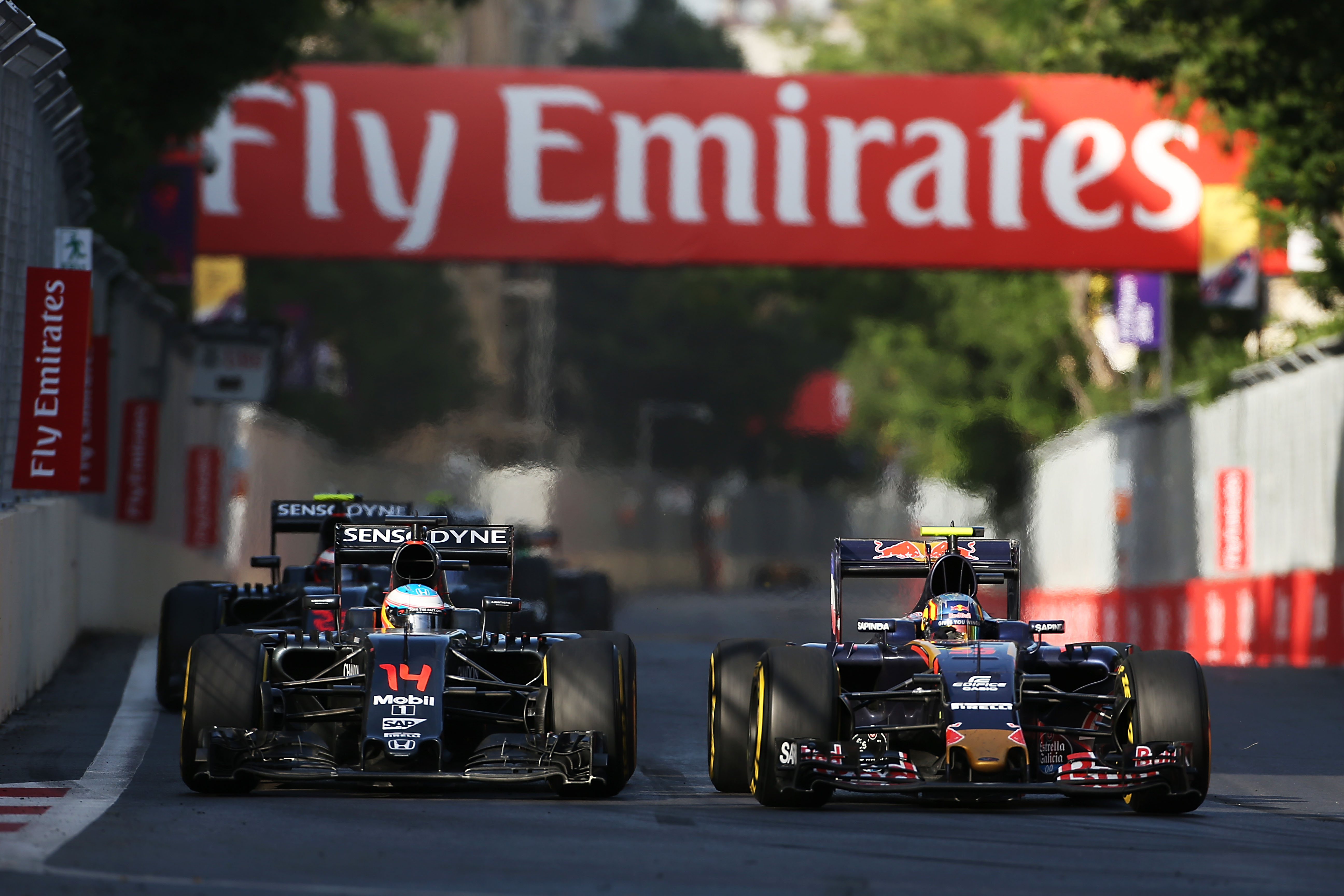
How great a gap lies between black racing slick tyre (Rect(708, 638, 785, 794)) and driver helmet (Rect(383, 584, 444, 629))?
144 centimetres

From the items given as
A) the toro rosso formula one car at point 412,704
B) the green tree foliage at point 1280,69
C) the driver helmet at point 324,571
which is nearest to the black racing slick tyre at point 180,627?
the driver helmet at point 324,571

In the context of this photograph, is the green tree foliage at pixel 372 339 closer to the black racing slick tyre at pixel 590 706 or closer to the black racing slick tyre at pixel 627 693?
the black racing slick tyre at pixel 627 693

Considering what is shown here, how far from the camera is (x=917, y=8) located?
174 ft

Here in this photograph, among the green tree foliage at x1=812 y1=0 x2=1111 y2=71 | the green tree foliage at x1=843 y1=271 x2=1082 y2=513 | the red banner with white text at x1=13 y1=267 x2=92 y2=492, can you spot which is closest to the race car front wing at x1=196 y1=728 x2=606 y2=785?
the red banner with white text at x1=13 y1=267 x2=92 y2=492

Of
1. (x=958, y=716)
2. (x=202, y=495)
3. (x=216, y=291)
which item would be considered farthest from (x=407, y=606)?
(x=202, y=495)

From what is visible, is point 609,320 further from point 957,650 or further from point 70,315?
point 957,650

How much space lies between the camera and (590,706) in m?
11.0

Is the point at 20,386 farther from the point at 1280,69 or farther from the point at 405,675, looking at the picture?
the point at 1280,69

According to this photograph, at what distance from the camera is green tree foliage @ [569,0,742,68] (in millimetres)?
85750

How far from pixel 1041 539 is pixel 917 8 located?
12.8 metres

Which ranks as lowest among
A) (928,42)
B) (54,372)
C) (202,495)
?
(202,495)

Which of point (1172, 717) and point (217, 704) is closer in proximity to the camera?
point (1172, 717)

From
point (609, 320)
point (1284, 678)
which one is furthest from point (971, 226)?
point (609, 320)

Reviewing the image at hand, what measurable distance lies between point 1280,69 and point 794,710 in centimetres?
1512
